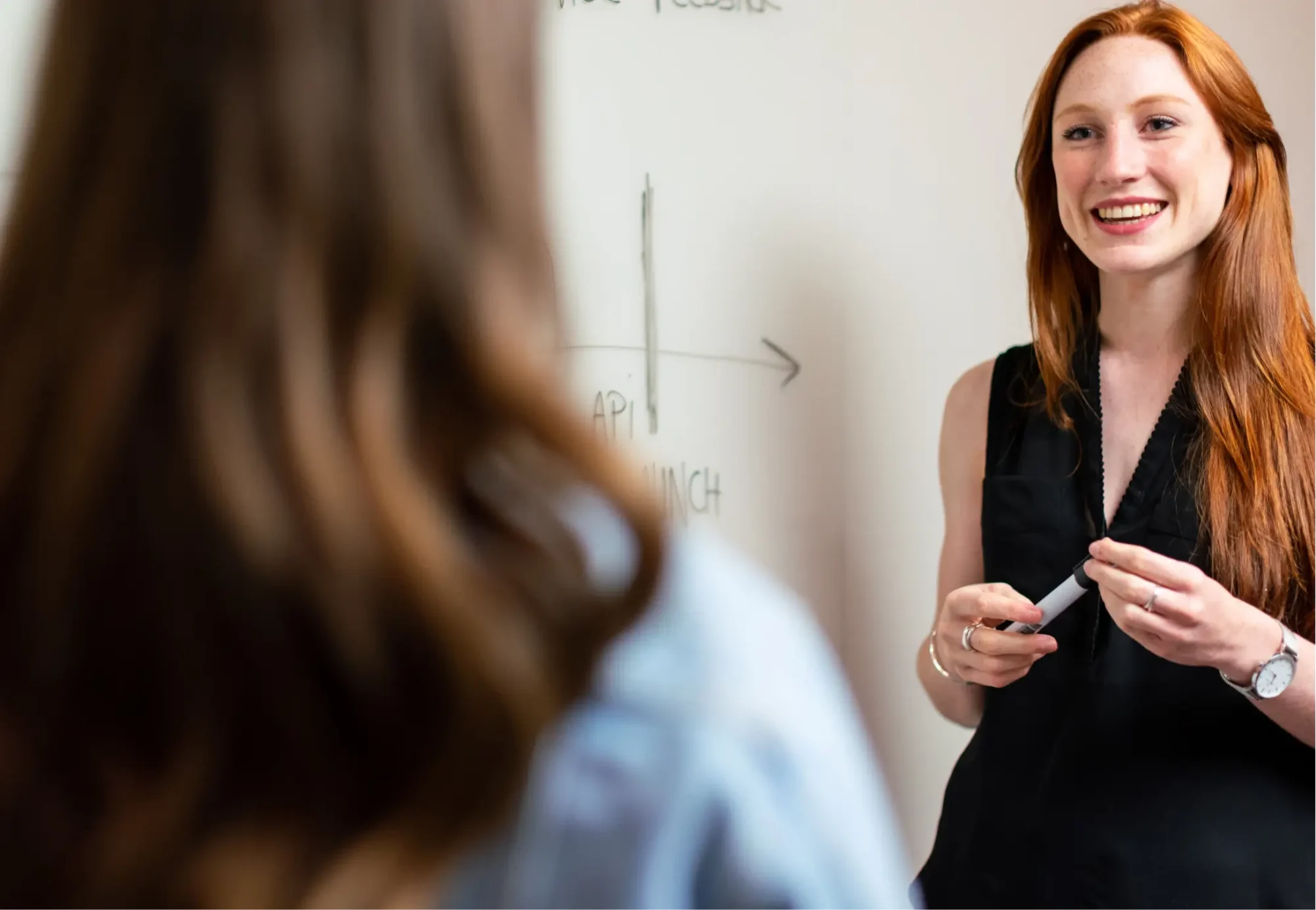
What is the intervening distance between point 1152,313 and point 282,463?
982 millimetres

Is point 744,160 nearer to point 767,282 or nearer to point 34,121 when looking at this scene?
point 767,282

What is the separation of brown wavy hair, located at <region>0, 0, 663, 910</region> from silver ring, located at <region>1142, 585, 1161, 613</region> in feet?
2.33

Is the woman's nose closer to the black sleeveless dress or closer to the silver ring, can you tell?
the black sleeveless dress

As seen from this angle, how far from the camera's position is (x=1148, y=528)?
103cm

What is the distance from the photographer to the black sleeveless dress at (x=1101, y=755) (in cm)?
97

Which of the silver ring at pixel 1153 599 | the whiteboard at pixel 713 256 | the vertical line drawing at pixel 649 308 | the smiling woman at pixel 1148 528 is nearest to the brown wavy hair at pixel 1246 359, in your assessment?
the smiling woman at pixel 1148 528

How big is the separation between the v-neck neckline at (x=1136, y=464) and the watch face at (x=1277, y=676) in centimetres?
17

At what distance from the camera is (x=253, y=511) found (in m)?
0.29

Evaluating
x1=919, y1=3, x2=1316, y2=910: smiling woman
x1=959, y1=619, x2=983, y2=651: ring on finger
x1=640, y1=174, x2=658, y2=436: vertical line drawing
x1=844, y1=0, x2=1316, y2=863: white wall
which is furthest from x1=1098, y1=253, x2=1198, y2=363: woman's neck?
x1=640, y1=174, x2=658, y2=436: vertical line drawing

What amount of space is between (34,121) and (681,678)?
23 centimetres

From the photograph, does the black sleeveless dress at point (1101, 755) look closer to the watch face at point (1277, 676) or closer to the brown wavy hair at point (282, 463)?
the watch face at point (1277, 676)

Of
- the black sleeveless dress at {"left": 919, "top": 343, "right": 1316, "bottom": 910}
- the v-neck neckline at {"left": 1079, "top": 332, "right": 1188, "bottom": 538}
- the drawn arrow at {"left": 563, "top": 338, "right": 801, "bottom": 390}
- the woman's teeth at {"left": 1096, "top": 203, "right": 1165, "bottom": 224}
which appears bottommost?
the black sleeveless dress at {"left": 919, "top": 343, "right": 1316, "bottom": 910}

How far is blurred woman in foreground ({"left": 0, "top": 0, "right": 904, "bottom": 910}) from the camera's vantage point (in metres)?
0.30

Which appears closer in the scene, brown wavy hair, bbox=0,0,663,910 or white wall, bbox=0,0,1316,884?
brown wavy hair, bbox=0,0,663,910
